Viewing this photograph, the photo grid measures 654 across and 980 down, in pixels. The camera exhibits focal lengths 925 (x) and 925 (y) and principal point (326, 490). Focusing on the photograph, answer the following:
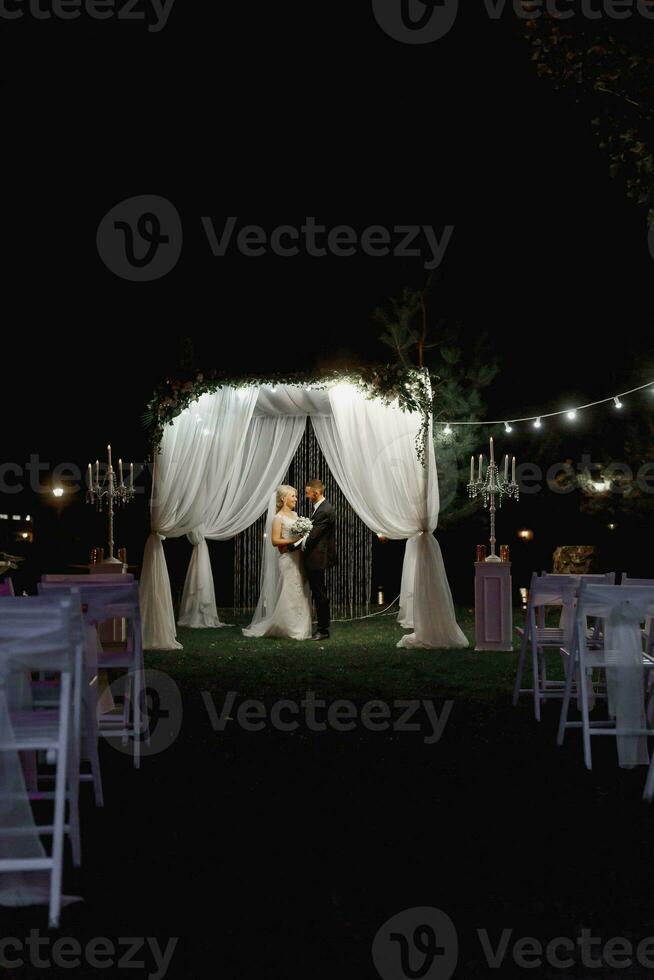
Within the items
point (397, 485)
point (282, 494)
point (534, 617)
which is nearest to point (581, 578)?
point (534, 617)

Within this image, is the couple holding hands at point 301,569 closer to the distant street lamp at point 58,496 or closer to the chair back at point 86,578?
the chair back at point 86,578

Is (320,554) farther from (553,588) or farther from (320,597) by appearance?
(553,588)

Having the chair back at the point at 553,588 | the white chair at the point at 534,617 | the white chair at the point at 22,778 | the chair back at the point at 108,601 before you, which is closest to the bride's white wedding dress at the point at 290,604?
the white chair at the point at 534,617

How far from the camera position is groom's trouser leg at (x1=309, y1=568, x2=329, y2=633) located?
371 inches

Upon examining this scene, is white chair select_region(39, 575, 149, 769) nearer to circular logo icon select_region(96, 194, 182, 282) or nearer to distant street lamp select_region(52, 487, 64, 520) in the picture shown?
circular logo icon select_region(96, 194, 182, 282)

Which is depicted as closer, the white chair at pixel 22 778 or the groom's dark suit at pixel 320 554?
the white chair at pixel 22 778

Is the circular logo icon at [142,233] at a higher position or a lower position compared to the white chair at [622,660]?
higher

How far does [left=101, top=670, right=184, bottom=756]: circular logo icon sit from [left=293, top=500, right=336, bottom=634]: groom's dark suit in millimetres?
2531

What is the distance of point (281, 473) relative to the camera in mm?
10211

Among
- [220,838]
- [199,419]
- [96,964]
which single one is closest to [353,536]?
[199,419]

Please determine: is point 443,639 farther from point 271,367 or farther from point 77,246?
point 77,246

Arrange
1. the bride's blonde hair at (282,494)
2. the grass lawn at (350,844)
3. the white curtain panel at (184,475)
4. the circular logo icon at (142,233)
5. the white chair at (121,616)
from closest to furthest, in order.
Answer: the grass lawn at (350,844), the white chair at (121,616), the white curtain panel at (184,475), the bride's blonde hair at (282,494), the circular logo icon at (142,233)

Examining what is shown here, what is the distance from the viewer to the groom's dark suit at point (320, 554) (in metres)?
9.42

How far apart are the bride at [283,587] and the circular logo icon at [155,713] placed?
7.77ft
